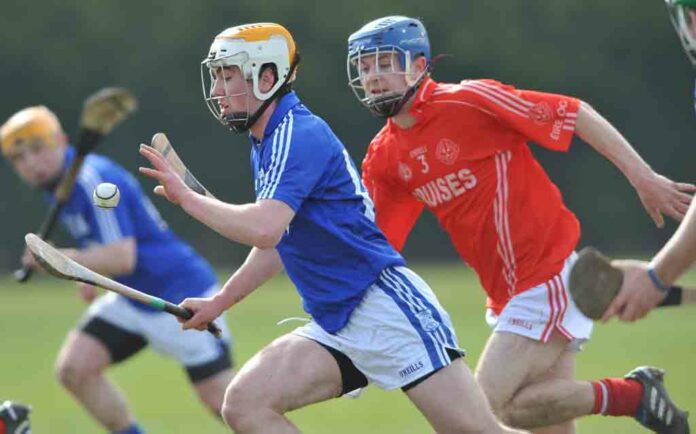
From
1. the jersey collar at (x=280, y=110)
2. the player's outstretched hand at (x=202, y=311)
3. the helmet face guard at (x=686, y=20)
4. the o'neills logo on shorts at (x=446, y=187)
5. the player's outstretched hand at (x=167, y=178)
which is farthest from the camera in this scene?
the o'neills logo on shorts at (x=446, y=187)

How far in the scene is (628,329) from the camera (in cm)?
1251

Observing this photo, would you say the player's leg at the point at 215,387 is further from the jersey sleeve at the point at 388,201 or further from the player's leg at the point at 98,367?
the jersey sleeve at the point at 388,201

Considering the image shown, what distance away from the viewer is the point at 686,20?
155 inches

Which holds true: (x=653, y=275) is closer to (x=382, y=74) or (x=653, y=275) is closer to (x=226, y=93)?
(x=226, y=93)

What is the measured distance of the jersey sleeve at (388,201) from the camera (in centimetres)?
553

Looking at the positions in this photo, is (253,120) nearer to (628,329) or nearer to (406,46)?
(406,46)

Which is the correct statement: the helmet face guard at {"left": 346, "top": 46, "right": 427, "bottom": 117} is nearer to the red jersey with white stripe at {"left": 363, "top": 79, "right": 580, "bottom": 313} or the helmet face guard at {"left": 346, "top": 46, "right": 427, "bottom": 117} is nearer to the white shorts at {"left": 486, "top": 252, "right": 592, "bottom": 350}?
the red jersey with white stripe at {"left": 363, "top": 79, "right": 580, "bottom": 313}

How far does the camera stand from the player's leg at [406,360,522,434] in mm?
4484

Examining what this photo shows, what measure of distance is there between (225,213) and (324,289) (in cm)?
51

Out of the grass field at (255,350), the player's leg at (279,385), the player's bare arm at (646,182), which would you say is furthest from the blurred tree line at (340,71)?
the player's leg at (279,385)

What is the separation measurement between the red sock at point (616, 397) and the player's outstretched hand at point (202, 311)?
1.63m

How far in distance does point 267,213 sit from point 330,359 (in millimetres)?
599

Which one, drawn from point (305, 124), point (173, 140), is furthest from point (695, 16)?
point (173, 140)

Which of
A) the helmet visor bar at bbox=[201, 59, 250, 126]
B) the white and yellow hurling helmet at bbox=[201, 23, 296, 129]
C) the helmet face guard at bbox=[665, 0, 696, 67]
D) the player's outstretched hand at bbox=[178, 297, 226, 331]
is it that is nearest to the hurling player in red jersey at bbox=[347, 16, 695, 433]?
the white and yellow hurling helmet at bbox=[201, 23, 296, 129]
